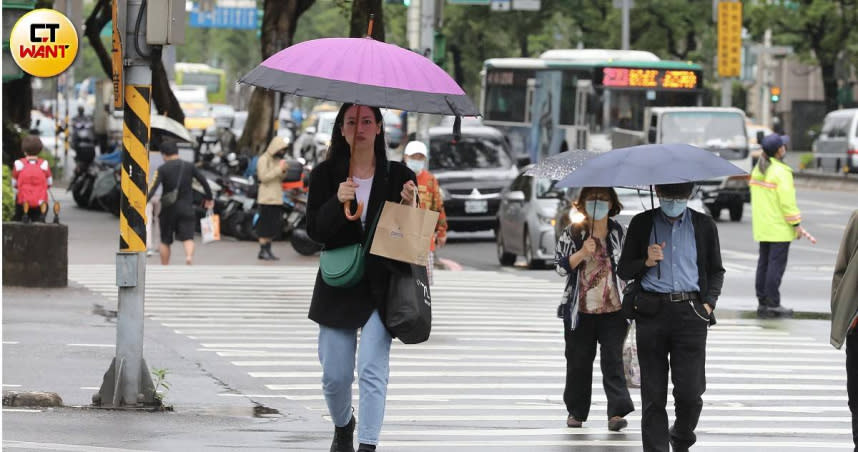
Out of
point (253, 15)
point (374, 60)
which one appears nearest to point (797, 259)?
point (374, 60)

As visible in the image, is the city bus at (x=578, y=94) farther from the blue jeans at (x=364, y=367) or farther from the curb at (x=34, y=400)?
the blue jeans at (x=364, y=367)

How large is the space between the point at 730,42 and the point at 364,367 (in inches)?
2101

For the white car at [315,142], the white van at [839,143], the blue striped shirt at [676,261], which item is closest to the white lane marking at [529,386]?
the blue striped shirt at [676,261]

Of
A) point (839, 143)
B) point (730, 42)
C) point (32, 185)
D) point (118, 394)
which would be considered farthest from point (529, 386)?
point (730, 42)

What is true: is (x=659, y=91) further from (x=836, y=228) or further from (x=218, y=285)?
(x=218, y=285)

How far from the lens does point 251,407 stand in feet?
36.6

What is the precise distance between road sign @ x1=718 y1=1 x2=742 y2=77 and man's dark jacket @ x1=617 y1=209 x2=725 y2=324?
169ft

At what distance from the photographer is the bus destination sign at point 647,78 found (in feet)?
125

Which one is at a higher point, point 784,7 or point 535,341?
point 784,7

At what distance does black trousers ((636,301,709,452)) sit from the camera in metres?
8.68

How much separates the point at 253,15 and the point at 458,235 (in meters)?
40.4

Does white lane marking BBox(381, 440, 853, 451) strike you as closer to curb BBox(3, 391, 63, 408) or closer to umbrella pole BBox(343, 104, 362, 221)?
umbrella pole BBox(343, 104, 362, 221)

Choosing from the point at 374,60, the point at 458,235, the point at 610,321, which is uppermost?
the point at 374,60

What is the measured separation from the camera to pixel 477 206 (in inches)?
1187
